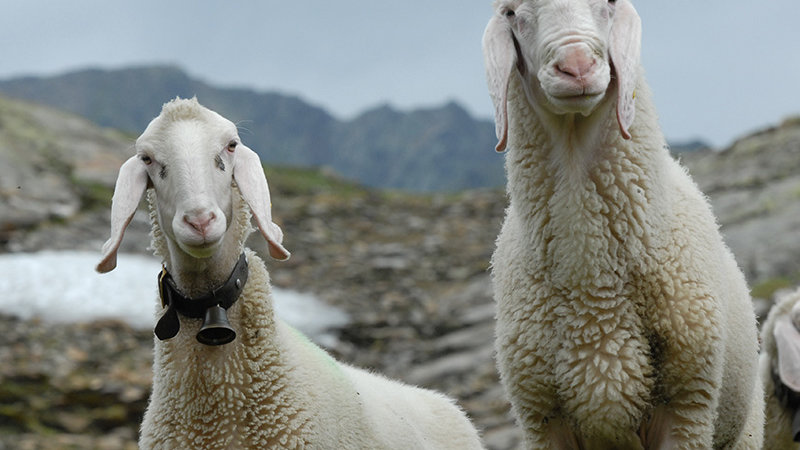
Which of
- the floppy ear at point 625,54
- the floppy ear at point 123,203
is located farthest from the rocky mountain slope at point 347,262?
the floppy ear at point 625,54

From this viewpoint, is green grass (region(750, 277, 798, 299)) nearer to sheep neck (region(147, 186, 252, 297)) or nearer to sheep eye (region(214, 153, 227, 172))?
sheep neck (region(147, 186, 252, 297))

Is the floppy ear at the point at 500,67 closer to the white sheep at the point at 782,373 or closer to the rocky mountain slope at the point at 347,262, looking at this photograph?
the white sheep at the point at 782,373

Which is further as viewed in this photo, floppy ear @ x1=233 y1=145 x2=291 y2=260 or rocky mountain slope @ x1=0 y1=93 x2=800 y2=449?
rocky mountain slope @ x1=0 y1=93 x2=800 y2=449

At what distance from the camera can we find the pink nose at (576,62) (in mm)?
3801

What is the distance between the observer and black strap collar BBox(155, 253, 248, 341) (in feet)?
15.7

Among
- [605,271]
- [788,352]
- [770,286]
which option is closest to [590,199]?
[605,271]

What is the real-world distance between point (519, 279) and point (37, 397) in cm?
737

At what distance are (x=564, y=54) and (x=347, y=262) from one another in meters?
13.9

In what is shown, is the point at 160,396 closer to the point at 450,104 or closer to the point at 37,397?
the point at 37,397

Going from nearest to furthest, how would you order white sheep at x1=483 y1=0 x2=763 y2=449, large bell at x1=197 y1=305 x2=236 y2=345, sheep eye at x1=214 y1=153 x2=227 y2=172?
white sheep at x1=483 y1=0 x2=763 y2=449
sheep eye at x1=214 y1=153 x2=227 y2=172
large bell at x1=197 y1=305 x2=236 y2=345

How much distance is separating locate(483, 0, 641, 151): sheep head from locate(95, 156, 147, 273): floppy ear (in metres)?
1.96

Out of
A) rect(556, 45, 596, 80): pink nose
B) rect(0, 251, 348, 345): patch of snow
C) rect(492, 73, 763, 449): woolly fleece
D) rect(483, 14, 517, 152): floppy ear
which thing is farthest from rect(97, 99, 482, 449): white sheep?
rect(0, 251, 348, 345): patch of snow

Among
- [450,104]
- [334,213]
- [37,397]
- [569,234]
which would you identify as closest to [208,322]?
[569,234]

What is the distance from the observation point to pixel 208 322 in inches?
185
